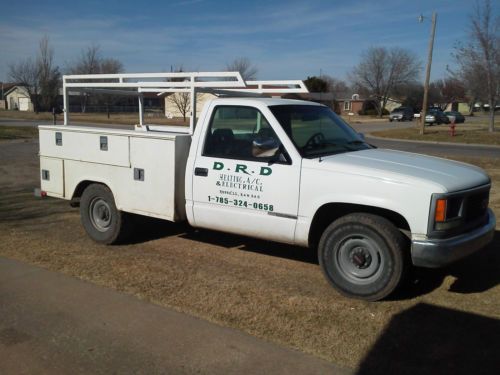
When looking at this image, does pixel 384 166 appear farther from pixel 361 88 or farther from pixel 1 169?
pixel 361 88

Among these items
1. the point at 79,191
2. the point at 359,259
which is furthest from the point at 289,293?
the point at 79,191

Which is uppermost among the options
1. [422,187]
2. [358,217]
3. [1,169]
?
[422,187]

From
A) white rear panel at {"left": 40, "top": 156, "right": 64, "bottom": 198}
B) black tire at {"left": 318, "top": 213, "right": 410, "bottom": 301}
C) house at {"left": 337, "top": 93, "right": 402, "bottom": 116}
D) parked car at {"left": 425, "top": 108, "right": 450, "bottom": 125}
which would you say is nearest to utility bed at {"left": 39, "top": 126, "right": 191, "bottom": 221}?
white rear panel at {"left": 40, "top": 156, "right": 64, "bottom": 198}

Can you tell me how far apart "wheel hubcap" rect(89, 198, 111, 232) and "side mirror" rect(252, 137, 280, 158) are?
8.01 ft

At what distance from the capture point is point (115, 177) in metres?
6.20

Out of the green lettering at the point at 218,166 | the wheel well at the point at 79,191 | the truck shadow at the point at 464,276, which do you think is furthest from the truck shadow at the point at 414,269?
the green lettering at the point at 218,166

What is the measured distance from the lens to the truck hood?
171 inches

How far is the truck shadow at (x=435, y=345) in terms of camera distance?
3494 mm

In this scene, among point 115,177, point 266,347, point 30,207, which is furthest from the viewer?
point 30,207

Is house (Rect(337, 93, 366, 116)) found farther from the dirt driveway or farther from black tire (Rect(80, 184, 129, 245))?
black tire (Rect(80, 184, 129, 245))

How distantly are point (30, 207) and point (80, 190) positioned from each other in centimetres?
239

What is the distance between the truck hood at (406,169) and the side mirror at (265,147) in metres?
0.44

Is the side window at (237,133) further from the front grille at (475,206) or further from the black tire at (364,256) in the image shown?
the front grille at (475,206)

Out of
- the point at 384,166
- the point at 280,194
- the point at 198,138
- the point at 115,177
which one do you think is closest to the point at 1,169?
the point at 115,177
